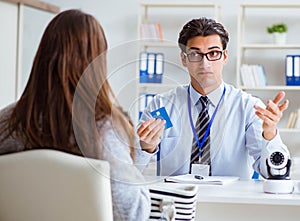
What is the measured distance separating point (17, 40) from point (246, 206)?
11.0 feet

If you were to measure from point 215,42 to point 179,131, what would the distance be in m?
0.67

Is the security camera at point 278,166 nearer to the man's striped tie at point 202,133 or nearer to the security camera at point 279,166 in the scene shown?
the security camera at point 279,166

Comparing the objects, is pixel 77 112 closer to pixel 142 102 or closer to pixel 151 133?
pixel 151 133

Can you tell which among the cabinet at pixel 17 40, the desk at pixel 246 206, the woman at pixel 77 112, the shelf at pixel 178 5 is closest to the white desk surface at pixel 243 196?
the desk at pixel 246 206

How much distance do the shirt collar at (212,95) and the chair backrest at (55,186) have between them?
86 cm

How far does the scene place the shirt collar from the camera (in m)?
2.39

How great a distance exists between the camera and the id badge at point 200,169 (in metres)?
2.57

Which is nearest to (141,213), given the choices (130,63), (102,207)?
(102,207)

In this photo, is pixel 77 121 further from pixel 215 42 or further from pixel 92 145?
pixel 215 42

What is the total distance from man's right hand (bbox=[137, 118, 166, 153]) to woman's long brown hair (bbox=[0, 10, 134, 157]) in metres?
0.26

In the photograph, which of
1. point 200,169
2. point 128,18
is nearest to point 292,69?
point 128,18

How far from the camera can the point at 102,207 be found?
5.18 ft

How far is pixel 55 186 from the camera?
1.59 metres

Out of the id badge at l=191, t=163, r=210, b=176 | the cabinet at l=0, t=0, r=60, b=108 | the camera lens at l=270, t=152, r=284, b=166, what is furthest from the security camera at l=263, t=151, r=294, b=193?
the cabinet at l=0, t=0, r=60, b=108
